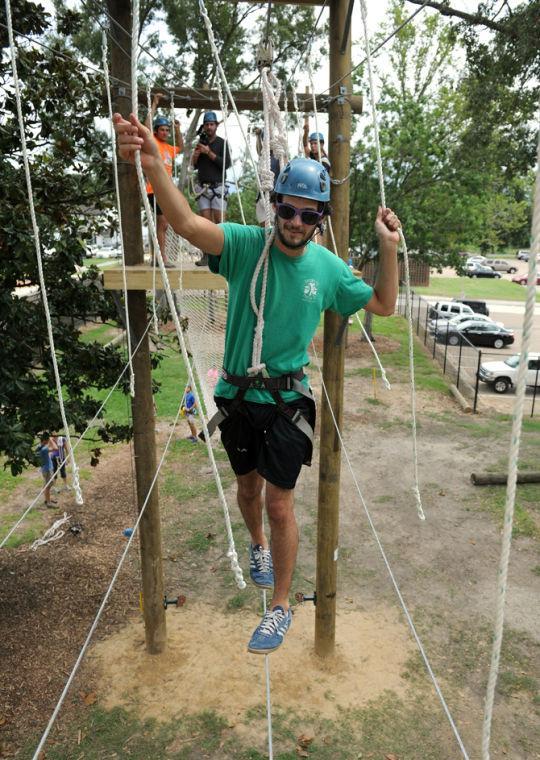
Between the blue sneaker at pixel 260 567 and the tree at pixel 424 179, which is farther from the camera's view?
the tree at pixel 424 179

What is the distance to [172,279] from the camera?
379 cm

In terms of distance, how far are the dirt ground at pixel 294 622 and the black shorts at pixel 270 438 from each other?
1.19 metres

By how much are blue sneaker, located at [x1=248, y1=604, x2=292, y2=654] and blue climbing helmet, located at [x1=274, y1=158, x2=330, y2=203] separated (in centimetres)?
172

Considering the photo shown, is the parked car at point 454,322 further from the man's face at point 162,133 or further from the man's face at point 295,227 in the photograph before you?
the man's face at point 295,227

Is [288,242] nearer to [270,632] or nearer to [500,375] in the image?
[270,632]

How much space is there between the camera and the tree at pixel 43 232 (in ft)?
13.4

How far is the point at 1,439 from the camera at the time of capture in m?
4.05

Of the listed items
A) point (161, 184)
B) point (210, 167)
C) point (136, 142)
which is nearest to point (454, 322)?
point (210, 167)

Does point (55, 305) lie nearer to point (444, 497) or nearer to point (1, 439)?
point (1, 439)

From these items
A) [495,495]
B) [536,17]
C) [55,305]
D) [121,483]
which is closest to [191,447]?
[121,483]

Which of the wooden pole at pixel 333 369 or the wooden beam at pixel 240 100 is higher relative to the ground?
the wooden beam at pixel 240 100

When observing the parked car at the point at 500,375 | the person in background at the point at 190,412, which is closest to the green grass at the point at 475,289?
the parked car at the point at 500,375

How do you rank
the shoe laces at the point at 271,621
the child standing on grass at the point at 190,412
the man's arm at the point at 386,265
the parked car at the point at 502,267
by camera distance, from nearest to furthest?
the man's arm at the point at 386,265, the shoe laces at the point at 271,621, the child standing on grass at the point at 190,412, the parked car at the point at 502,267

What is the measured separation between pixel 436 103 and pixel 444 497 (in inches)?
455
